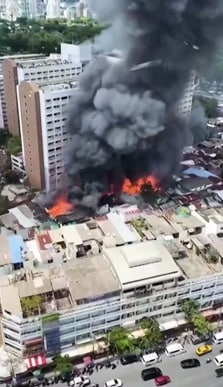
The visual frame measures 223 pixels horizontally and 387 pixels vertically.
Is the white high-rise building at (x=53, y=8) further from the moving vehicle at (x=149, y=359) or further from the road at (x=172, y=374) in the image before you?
the road at (x=172, y=374)

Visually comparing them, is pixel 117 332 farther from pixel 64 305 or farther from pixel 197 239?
pixel 197 239

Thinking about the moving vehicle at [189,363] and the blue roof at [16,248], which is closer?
the moving vehicle at [189,363]

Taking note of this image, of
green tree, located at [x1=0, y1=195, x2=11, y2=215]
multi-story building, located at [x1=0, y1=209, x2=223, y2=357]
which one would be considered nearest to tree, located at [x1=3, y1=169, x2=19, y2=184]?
green tree, located at [x1=0, y1=195, x2=11, y2=215]

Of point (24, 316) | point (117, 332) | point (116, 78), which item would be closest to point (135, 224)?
point (117, 332)

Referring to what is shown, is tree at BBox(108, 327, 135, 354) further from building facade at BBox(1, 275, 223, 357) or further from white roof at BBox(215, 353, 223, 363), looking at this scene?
white roof at BBox(215, 353, 223, 363)

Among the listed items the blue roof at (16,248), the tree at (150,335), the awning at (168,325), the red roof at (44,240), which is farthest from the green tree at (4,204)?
the awning at (168,325)
